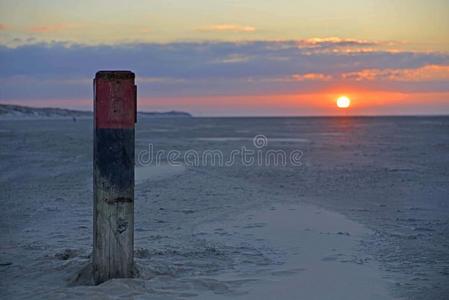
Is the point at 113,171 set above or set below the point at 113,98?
below

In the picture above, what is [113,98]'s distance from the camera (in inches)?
243

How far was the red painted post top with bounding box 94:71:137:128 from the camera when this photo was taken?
6.16m

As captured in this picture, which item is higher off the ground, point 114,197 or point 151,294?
point 114,197

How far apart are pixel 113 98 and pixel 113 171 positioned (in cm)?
67

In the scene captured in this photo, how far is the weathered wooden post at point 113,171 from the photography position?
6.18 meters

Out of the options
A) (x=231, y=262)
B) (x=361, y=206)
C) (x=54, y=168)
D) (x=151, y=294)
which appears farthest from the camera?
(x=54, y=168)

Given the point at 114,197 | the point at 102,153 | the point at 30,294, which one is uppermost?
the point at 102,153

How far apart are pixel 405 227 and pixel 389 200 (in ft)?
10.6

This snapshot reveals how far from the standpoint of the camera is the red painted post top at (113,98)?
20.2ft

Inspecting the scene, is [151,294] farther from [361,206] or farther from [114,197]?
[361,206]

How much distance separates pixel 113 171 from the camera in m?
6.25

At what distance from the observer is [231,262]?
739cm

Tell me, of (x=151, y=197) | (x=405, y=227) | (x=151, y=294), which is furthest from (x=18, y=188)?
(x=151, y=294)

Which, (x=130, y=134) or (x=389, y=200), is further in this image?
(x=389, y=200)
